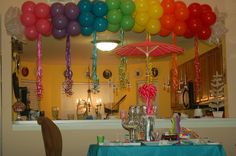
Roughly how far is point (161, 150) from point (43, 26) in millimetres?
2436

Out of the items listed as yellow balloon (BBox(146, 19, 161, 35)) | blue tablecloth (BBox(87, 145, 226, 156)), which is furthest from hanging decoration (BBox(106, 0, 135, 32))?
blue tablecloth (BBox(87, 145, 226, 156))

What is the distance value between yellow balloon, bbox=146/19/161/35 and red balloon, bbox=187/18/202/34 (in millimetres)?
378

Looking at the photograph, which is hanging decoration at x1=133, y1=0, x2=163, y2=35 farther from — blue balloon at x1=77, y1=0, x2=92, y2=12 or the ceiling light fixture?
the ceiling light fixture

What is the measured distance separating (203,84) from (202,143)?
13.9 ft

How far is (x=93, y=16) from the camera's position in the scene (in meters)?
4.73

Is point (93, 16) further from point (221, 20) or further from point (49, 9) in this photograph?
point (221, 20)

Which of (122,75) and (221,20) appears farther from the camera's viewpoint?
(122,75)

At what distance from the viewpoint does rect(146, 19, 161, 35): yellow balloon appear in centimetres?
475

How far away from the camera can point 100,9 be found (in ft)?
15.3

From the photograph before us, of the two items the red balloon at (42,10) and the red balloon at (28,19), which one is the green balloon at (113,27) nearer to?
the red balloon at (42,10)

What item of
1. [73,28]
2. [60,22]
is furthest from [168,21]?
[60,22]

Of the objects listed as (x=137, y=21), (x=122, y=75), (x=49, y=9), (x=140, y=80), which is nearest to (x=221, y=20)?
(x=137, y=21)

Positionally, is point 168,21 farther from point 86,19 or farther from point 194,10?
point 86,19

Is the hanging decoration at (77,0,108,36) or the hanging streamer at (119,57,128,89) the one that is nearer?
the hanging decoration at (77,0,108,36)
